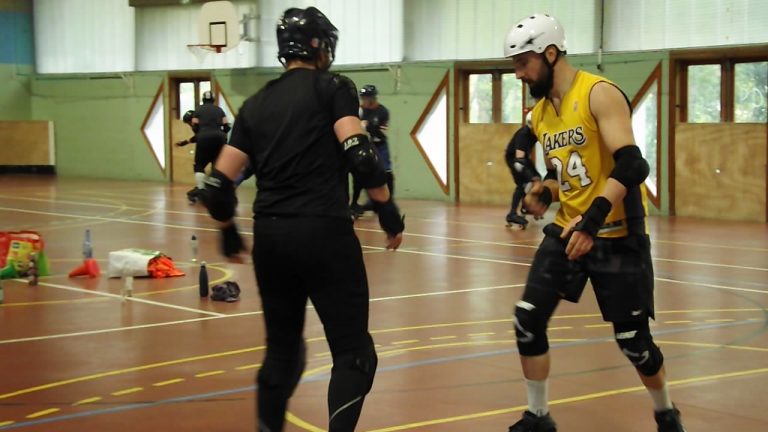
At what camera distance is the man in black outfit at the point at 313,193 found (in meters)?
4.32

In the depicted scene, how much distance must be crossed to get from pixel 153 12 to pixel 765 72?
16.1 m

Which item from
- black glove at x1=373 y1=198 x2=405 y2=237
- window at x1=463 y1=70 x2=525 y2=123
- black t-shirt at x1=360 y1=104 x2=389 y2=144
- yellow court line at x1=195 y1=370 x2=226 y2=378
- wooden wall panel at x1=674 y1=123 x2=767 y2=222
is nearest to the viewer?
black glove at x1=373 y1=198 x2=405 y2=237

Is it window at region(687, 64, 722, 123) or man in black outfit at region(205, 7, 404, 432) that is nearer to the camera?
man in black outfit at region(205, 7, 404, 432)

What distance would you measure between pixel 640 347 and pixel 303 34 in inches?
80.1

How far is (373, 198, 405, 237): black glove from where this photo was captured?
4.55m

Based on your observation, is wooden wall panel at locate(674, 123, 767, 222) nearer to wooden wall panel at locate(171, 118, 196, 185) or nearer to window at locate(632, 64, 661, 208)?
window at locate(632, 64, 661, 208)

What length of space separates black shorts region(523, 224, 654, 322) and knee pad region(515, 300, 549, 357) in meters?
0.07

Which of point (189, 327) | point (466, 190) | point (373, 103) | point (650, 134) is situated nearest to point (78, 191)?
point (466, 190)

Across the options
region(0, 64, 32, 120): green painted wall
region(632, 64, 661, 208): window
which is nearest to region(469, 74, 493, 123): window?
region(632, 64, 661, 208): window

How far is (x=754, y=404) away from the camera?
5.91m

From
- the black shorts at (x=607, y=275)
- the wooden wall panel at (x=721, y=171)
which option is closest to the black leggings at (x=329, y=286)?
the black shorts at (x=607, y=275)

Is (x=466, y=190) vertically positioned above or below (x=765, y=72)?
below

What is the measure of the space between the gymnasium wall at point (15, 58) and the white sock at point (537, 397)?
2799cm

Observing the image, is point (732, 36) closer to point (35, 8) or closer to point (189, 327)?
point (189, 327)
